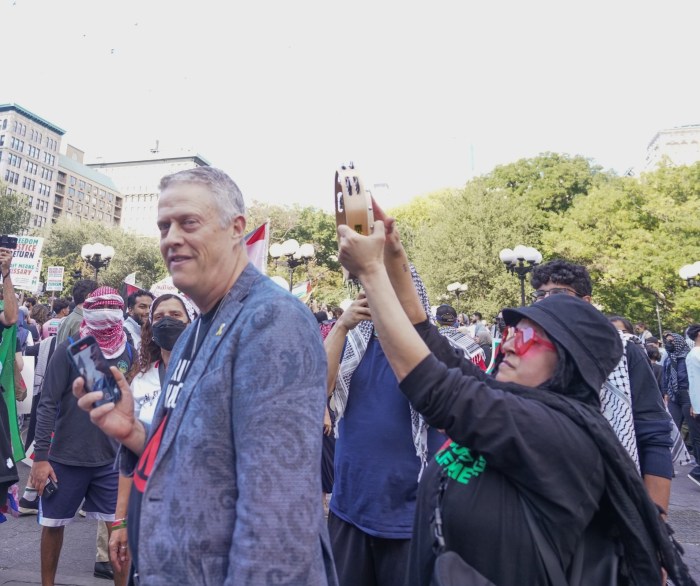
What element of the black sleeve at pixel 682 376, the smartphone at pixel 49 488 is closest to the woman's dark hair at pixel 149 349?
the smartphone at pixel 49 488

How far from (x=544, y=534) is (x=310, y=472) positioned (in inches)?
27.4

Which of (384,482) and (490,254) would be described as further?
(490,254)

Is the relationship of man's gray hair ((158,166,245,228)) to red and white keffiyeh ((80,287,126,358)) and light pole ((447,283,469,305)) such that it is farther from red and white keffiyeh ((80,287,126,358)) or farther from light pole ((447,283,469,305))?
light pole ((447,283,469,305))

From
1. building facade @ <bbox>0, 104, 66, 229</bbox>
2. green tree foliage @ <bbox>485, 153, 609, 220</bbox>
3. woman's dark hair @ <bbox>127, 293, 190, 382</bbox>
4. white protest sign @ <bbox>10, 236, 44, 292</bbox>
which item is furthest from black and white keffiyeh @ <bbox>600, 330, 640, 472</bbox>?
building facade @ <bbox>0, 104, 66, 229</bbox>

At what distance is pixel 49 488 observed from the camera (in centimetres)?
377

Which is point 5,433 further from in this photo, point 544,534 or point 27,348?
point 27,348

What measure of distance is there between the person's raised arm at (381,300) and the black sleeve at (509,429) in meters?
0.06

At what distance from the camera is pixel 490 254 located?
100ft

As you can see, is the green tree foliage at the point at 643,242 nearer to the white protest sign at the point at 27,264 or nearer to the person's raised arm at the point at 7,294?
the white protest sign at the point at 27,264

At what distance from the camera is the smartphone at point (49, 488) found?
3.75m

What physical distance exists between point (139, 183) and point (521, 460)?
149750 mm

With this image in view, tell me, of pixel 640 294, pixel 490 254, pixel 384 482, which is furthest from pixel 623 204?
pixel 384 482

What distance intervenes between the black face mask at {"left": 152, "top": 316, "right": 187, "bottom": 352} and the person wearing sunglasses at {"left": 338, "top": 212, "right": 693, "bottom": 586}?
89.5 inches

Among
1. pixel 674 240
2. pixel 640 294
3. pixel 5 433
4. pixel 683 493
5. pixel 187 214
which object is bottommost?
pixel 683 493
